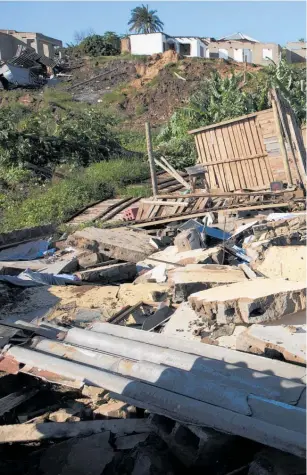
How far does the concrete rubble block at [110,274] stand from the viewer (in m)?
7.26

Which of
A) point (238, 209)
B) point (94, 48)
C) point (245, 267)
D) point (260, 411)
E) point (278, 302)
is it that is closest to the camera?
point (260, 411)

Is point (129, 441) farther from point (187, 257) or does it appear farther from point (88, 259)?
point (88, 259)

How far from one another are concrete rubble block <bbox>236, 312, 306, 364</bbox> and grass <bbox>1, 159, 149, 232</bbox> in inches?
347

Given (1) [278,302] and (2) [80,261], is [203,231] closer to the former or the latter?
(2) [80,261]

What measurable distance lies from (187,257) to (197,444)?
14.5ft

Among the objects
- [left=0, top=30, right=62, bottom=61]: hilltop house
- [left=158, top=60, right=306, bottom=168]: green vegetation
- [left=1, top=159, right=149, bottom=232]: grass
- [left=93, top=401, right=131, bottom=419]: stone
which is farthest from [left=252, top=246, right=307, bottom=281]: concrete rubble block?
[left=0, top=30, right=62, bottom=61]: hilltop house

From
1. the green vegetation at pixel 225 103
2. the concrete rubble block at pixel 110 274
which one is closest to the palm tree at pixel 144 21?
the green vegetation at pixel 225 103

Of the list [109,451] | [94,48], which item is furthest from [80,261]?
[94,48]

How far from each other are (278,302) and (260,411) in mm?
1555

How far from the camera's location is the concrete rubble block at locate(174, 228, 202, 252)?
752 cm

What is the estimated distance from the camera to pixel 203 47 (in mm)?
46625

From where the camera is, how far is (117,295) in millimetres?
6297

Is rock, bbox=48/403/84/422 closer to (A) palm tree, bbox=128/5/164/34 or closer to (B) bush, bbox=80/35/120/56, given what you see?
(B) bush, bbox=80/35/120/56

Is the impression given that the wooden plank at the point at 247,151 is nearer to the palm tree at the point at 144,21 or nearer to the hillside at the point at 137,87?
the hillside at the point at 137,87
